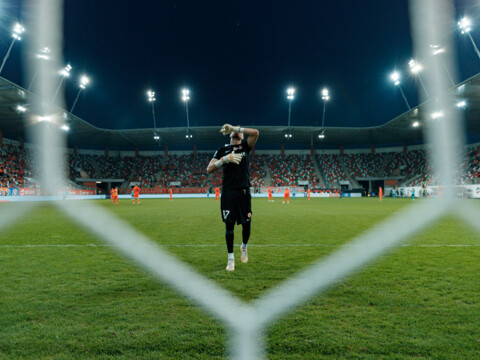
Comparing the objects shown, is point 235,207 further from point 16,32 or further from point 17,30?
point 16,32

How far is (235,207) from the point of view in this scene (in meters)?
4.39

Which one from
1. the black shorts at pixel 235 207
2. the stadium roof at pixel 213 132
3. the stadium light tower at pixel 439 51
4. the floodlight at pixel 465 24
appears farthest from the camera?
the stadium roof at pixel 213 132

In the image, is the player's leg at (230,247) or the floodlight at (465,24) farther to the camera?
the floodlight at (465,24)

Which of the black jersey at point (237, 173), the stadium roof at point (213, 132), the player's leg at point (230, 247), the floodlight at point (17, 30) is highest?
the floodlight at point (17, 30)

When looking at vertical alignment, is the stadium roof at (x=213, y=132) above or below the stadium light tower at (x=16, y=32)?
below

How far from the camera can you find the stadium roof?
30.0 meters

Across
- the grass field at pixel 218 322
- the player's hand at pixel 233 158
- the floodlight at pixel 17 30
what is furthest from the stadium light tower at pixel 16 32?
the player's hand at pixel 233 158

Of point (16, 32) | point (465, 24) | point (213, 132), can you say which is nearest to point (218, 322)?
point (465, 24)

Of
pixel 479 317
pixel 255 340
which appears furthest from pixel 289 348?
pixel 479 317

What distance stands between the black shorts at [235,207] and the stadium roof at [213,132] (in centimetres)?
3136

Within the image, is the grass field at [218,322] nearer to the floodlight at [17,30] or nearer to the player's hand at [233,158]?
Result: the player's hand at [233,158]

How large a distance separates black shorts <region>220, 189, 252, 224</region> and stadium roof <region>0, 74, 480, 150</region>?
103 feet

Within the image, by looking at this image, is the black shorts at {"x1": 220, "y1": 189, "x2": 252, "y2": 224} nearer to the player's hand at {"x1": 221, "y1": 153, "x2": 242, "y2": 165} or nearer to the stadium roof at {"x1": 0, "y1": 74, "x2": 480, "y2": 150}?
the player's hand at {"x1": 221, "y1": 153, "x2": 242, "y2": 165}

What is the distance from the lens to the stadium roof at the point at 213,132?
2997 cm
